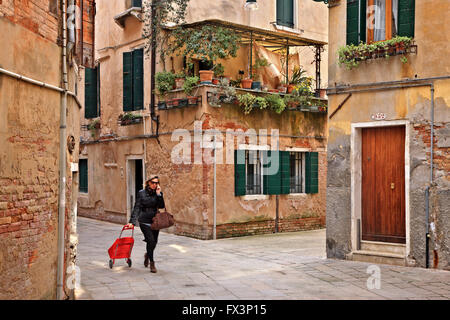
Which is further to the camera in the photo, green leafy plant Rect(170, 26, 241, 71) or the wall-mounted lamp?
the wall-mounted lamp

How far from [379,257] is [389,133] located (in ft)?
7.64

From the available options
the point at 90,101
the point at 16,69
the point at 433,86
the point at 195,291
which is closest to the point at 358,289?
the point at 195,291

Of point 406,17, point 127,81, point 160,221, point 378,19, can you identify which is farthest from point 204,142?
point 406,17

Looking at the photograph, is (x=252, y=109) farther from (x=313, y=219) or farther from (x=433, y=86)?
(x=433, y=86)

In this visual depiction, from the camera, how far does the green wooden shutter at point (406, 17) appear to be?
9805 mm

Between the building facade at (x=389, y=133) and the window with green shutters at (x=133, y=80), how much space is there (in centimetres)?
693

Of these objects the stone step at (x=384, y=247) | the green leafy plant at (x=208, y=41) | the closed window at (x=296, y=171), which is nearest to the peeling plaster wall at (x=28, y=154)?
the stone step at (x=384, y=247)

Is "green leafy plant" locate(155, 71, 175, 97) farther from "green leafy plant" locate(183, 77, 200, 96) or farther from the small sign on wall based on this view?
the small sign on wall

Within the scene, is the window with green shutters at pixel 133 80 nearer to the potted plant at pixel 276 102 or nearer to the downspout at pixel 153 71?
the downspout at pixel 153 71

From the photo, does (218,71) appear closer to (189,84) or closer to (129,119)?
(189,84)

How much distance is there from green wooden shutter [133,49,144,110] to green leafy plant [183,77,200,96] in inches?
94.4

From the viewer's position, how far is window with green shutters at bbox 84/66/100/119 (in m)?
18.7

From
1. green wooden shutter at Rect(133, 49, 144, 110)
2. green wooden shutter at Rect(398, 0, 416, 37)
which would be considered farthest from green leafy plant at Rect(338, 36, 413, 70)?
green wooden shutter at Rect(133, 49, 144, 110)

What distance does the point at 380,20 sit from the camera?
10.4 metres
